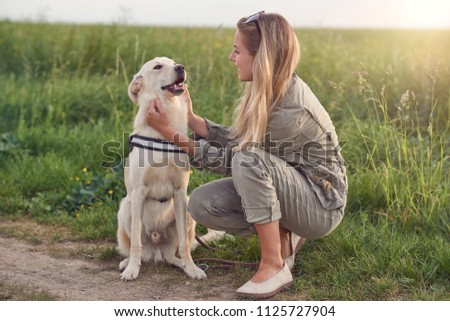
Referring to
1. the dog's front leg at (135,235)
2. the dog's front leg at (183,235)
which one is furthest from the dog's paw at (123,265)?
the dog's front leg at (183,235)

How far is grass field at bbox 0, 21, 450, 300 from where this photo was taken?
3.55 meters

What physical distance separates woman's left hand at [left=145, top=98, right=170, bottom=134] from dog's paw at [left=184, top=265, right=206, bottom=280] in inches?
30.8

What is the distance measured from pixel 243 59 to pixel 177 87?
43cm

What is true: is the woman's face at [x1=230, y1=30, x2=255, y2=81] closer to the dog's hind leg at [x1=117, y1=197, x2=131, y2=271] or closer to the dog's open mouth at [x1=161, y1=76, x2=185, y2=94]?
the dog's open mouth at [x1=161, y1=76, x2=185, y2=94]

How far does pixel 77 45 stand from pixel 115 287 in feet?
17.0

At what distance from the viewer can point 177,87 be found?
3.59 meters

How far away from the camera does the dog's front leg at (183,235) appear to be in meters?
3.66

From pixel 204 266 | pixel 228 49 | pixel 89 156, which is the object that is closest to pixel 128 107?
pixel 89 156

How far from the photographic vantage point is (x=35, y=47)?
8.27 m

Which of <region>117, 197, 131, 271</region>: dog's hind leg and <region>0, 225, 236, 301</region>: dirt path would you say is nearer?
<region>0, 225, 236, 301</region>: dirt path

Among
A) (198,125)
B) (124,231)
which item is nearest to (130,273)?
(124,231)

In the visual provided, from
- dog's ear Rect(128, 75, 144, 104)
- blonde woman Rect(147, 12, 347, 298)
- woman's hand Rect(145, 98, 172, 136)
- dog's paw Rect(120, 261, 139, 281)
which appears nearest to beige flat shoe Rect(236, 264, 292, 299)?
blonde woman Rect(147, 12, 347, 298)

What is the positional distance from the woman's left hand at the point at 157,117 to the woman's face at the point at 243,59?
49 cm

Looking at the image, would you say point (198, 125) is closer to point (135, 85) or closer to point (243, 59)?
point (135, 85)
